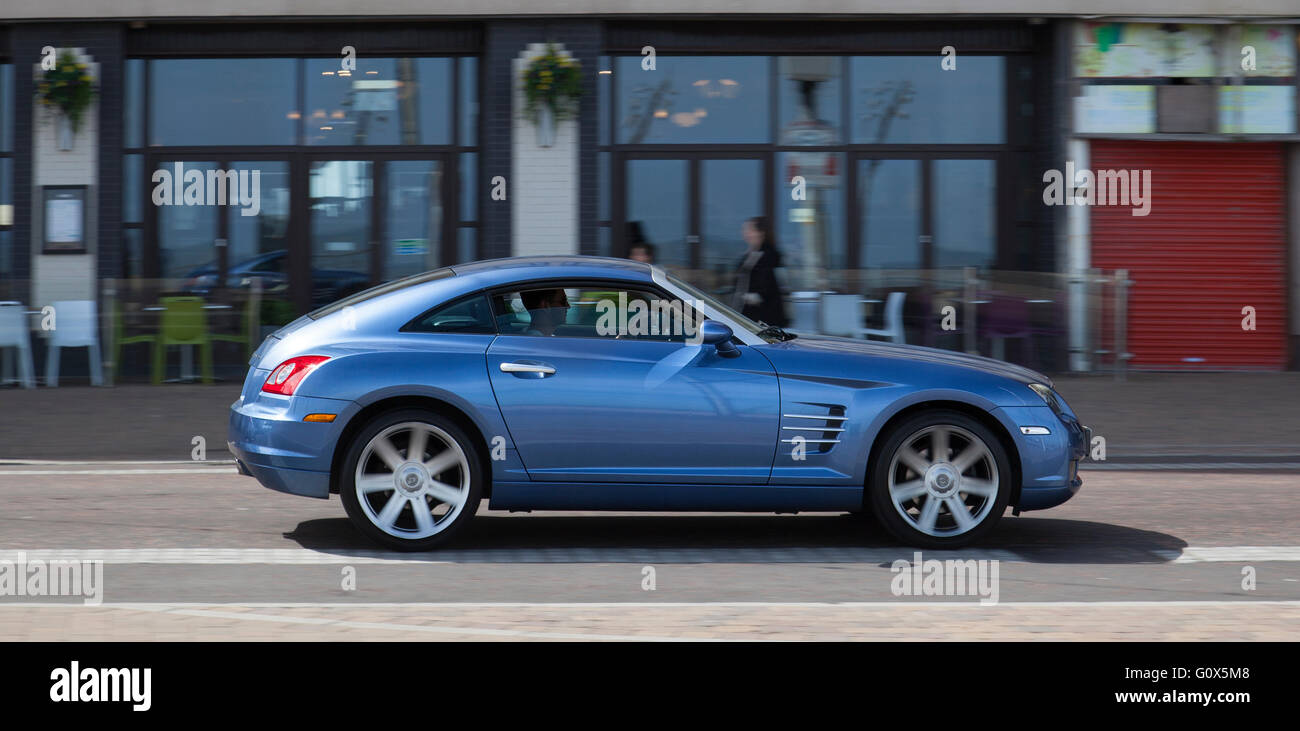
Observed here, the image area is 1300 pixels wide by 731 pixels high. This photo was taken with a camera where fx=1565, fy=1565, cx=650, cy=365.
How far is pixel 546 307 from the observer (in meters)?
7.49

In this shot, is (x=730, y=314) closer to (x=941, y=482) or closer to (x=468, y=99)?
(x=941, y=482)

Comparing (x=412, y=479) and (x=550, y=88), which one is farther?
(x=550, y=88)

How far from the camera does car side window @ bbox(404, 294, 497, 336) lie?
24.4 ft

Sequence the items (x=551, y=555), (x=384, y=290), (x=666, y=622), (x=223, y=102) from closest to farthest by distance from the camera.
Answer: (x=666, y=622) < (x=551, y=555) < (x=384, y=290) < (x=223, y=102)

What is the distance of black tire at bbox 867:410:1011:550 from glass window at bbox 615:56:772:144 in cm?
1221

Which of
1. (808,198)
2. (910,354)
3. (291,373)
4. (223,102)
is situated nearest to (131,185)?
(223,102)

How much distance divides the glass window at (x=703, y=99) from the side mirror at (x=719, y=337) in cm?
1208

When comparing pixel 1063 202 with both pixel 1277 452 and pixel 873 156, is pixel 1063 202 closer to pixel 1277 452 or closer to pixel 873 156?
pixel 873 156

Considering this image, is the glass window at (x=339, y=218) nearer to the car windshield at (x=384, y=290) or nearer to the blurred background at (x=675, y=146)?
the blurred background at (x=675, y=146)

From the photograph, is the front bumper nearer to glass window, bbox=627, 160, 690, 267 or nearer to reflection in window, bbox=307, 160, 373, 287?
glass window, bbox=627, 160, 690, 267

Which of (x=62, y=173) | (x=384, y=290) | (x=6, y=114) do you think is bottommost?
(x=384, y=290)

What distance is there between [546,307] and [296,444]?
1333 mm

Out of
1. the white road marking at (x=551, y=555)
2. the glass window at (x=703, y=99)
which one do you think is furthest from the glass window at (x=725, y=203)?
the white road marking at (x=551, y=555)
